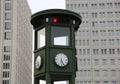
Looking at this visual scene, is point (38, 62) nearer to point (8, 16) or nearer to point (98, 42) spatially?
point (8, 16)

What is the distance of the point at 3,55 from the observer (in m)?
95.8

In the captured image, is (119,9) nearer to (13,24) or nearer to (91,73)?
(91,73)

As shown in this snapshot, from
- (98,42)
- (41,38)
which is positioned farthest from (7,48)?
(41,38)

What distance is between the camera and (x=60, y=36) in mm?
19562

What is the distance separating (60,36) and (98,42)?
82.3 meters

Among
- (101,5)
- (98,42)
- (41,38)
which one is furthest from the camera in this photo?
(101,5)

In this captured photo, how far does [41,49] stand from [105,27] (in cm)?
8297

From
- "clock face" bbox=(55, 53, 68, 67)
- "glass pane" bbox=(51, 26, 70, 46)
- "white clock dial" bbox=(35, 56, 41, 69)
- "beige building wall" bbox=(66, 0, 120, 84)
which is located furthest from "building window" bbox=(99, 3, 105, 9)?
"clock face" bbox=(55, 53, 68, 67)

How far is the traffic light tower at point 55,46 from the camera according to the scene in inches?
747

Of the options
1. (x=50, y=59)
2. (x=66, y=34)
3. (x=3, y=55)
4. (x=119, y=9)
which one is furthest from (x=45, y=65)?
(x=119, y=9)

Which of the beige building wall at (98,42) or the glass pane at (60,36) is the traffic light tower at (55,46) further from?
the beige building wall at (98,42)

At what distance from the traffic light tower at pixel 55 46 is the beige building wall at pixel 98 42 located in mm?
76156

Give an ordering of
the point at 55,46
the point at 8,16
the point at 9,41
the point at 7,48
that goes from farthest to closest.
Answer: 1. the point at 8,16
2. the point at 9,41
3. the point at 7,48
4. the point at 55,46

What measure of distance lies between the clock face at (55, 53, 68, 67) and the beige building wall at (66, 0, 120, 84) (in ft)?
252
